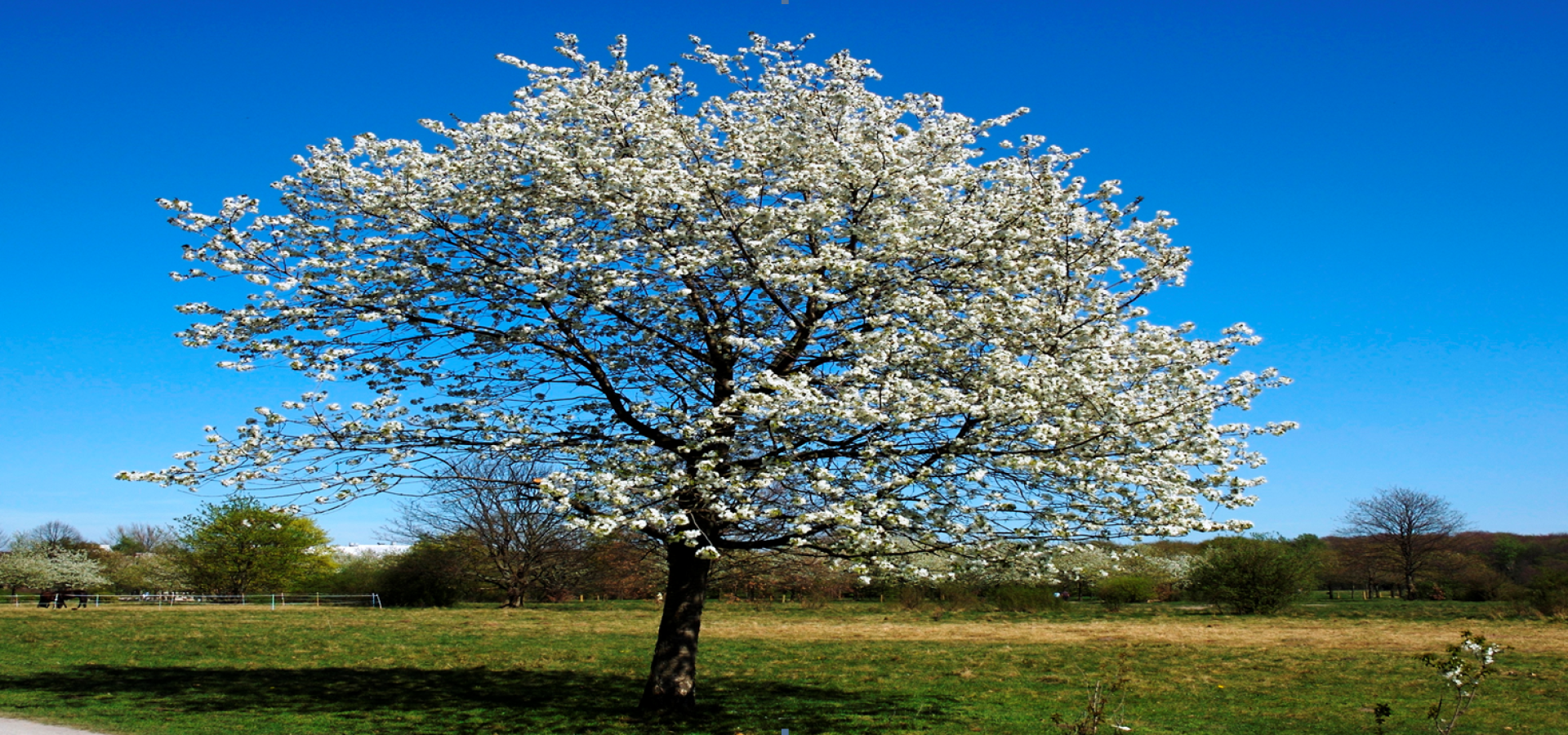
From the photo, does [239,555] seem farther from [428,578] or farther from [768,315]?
[768,315]

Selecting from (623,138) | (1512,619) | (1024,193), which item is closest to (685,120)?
(623,138)

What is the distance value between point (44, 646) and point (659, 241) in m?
22.9

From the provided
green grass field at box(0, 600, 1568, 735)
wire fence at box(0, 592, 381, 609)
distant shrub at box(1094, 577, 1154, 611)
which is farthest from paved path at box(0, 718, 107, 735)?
distant shrub at box(1094, 577, 1154, 611)

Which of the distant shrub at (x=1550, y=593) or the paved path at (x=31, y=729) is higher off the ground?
the paved path at (x=31, y=729)

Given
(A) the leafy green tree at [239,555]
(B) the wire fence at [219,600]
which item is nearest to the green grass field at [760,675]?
(B) the wire fence at [219,600]

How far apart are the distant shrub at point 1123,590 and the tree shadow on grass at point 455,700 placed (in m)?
36.1

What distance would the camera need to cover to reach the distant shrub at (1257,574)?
43.1 m

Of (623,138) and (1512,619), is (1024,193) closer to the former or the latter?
(623,138)

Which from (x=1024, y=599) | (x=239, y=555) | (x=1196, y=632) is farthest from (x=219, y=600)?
(x=1196, y=632)

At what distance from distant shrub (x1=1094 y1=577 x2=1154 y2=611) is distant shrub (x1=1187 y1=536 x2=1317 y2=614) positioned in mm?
5548

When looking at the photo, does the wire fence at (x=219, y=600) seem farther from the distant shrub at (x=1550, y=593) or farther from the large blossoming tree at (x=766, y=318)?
the distant shrub at (x=1550, y=593)

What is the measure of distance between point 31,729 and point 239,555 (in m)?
59.2

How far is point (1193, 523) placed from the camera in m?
10.6

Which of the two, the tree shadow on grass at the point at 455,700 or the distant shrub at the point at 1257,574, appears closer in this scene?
the tree shadow on grass at the point at 455,700
